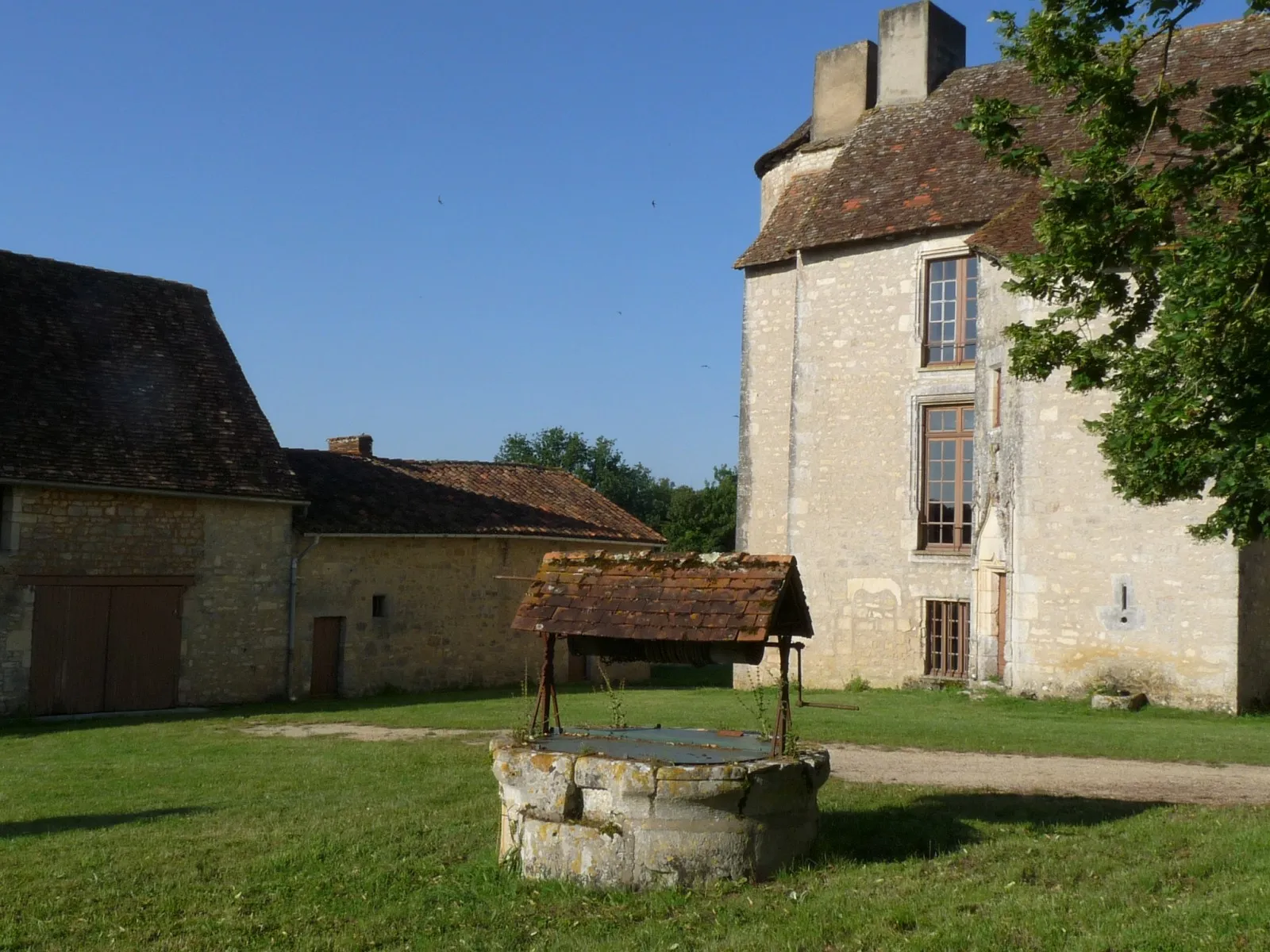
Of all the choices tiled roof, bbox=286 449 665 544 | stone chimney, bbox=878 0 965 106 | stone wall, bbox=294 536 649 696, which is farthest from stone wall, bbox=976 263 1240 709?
tiled roof, bbox=286 449 665 544

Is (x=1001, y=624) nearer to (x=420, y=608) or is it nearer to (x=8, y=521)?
(x=420, y=608)

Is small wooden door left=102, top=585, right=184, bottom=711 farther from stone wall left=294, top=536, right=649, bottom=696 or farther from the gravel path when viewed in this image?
the gravel path

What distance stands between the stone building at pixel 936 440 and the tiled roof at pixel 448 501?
4.34 meters

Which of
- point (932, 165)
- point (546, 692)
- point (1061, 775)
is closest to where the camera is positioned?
point (546, 692)

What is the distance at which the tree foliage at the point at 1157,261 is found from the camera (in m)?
7.84

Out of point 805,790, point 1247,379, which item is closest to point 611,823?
point 805,790

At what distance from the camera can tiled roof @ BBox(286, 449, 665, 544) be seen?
72.0 ft

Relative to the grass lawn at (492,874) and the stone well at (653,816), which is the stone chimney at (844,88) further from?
the stone well at (653,816)

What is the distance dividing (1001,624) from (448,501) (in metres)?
10.5

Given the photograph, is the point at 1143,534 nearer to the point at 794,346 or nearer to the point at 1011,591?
the point at 1011,591

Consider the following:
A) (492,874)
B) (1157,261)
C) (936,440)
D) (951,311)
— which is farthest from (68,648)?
(1157,261)

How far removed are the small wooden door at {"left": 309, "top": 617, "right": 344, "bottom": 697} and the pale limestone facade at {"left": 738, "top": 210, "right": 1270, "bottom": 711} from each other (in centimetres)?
704

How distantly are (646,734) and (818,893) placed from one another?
2073 mm

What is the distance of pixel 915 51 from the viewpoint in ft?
73.1
